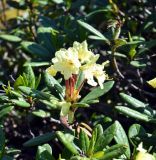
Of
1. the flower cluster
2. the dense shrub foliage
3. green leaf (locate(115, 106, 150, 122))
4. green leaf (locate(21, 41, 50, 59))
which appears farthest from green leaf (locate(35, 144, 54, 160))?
green leaf (locate(21, 41, 50, 59))

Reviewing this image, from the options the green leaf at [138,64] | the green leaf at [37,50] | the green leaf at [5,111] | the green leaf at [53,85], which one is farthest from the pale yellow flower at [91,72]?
the green leaf at [37,50]

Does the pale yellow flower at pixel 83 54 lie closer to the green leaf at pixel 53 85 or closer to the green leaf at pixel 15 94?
the green leaf at pixel 53 85

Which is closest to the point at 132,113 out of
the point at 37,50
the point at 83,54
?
the point at 83,54

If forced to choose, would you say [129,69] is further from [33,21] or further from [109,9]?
[33,21]

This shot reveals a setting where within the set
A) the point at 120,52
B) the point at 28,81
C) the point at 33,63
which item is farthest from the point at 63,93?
the point at 120,52

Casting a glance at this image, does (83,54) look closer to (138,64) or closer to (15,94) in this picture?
(15,94)

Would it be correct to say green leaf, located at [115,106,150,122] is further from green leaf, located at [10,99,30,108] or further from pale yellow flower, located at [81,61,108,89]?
green leaf, located at [10,99,30,108]

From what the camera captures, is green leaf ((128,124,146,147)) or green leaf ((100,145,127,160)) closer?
green leaf ((100,145,127,160))
